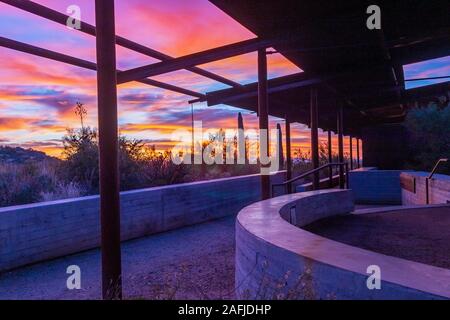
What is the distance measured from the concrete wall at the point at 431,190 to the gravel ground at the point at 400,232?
1830mm

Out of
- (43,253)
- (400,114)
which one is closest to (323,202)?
(43,253)

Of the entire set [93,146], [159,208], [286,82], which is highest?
[286,82]

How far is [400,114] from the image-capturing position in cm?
2656

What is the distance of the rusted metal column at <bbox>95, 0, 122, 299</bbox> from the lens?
451cm

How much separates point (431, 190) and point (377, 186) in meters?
5.39

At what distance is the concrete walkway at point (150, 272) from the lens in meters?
5.40

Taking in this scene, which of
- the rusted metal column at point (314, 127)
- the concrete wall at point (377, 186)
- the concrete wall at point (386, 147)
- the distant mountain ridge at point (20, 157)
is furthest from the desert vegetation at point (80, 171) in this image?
the concrete wall at point (386, 147)

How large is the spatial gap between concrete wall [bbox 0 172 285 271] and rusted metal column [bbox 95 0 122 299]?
9.31 ft
